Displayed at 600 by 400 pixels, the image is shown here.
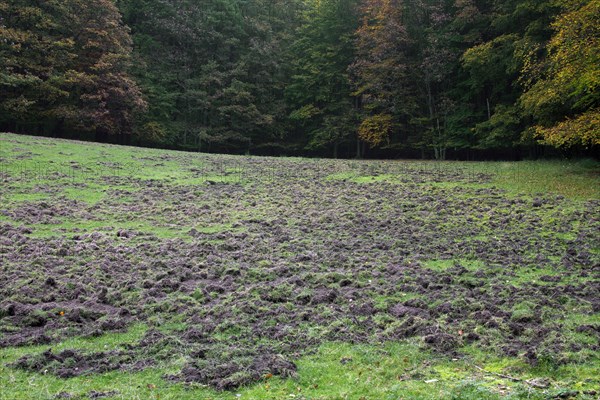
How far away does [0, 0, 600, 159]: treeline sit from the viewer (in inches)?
1218

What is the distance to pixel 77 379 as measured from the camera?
535cm

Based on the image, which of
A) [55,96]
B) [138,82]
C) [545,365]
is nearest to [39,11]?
[55,96]

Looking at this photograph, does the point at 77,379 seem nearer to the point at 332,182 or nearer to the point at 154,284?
the point at 154,284

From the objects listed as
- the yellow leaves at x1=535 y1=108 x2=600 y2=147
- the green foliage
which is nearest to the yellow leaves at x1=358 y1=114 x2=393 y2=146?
the green foliage

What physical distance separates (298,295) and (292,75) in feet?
137

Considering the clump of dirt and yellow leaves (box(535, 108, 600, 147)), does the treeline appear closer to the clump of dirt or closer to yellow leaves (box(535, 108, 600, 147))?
yellow leaves (box(535, 108, 600, 147))

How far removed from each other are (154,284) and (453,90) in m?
34.5

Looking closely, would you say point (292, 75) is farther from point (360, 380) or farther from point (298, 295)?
point (360, 380)

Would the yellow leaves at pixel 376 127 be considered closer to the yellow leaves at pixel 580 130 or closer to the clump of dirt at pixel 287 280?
the yellow leaves at pixel 580 130

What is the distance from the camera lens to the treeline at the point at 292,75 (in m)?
30.9

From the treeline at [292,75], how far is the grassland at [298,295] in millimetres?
9606

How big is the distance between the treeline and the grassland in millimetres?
9606

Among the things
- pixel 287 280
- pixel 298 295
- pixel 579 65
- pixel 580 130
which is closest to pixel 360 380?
pixel 298 295

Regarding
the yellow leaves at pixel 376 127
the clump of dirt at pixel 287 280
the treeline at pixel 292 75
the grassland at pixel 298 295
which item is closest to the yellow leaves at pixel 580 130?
the treeline at pixel 292 75
